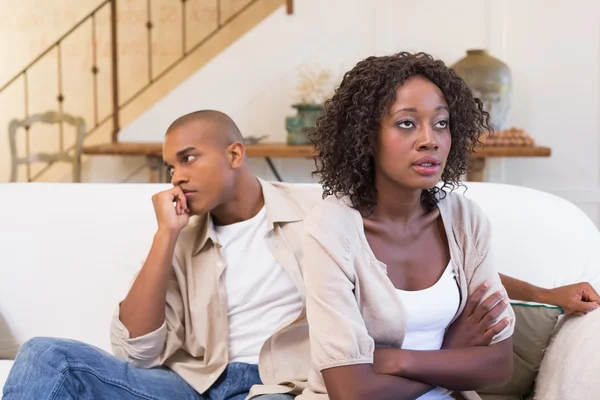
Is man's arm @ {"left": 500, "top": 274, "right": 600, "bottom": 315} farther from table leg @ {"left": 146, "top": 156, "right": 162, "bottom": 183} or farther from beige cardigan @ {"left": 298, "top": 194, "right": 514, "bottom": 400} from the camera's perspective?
table leg @ {"left": 146, "top": 156, "right": 162, "bottom": 183}

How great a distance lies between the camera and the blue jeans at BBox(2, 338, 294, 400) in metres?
1.60

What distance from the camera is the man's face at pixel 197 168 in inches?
74.4

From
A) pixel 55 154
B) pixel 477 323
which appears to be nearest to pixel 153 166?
pixel 55 154

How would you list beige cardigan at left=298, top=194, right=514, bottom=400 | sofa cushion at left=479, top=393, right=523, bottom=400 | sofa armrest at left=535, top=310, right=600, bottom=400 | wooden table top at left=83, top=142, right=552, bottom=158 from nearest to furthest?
beige cardigan at left=298, top=194, right=514, bottom=400 → sofa armrest at left=535, top=310, right=600, bottom=400 → sofa cushion at left=479, top=393, right=523, bottom=400 → wooden table top at left=83, top=142, right=552, bottom=158

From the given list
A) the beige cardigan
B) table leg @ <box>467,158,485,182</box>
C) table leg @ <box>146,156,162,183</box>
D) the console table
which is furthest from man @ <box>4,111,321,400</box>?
table leg @ <box>146,156,162,183</box>

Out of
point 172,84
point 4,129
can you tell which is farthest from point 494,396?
point 4,129

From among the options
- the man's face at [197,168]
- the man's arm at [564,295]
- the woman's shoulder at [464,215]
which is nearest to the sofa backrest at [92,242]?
the man's arm at [564,295]

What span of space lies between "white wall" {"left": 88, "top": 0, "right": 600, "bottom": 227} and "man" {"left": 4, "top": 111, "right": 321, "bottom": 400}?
10.7 feet

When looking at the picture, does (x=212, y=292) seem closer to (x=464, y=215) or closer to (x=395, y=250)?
(x=395, y=250)

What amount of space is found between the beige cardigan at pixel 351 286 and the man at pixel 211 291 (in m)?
0.34

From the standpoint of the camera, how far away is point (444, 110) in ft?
4.89

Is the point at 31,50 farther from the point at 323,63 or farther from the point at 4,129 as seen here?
the point at 323,63

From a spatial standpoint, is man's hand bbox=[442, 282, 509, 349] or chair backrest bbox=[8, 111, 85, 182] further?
chair backrest bbox=[8, 111, 85, 182]

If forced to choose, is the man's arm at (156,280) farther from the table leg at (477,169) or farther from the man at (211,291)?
the table leg at (477,169)
